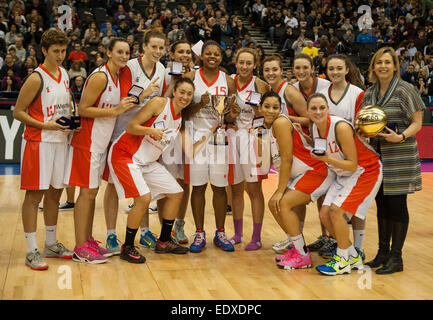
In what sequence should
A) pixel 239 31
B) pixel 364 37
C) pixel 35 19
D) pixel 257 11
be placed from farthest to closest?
pixel 257 11, pixel 364 37, pixel 239 31, pixel 35 19

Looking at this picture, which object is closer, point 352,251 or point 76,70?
point 352,251

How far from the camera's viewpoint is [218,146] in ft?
14.8

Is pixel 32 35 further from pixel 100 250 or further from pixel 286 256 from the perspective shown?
pixel 286 256

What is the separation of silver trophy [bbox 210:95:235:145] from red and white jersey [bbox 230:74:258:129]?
0.45 feet

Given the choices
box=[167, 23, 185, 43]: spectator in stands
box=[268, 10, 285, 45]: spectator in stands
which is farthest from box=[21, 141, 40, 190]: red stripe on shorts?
box=[268, 10, 285, 45]: spectator in stands

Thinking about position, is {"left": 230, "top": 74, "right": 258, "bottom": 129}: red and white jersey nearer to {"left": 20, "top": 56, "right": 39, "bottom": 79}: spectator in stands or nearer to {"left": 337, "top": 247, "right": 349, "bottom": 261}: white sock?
{"left": 337, "top": 247, "right": 349, "bottom": 261}: white sock

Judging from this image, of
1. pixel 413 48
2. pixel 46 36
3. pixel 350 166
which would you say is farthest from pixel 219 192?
pixel 413 48

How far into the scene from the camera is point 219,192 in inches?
183

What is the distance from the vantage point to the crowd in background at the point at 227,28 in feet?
38.2

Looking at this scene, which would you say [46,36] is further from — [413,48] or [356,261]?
[413,48]

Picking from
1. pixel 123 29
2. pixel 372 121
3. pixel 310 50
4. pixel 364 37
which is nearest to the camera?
pixel 372 121

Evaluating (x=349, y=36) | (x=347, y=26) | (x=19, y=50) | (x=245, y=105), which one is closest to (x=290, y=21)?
(x=347, y=26)

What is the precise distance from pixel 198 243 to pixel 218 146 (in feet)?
2.80

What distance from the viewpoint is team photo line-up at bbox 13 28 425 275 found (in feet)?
12.8
